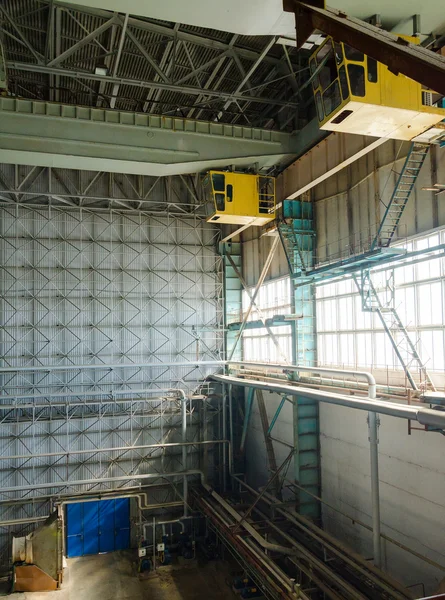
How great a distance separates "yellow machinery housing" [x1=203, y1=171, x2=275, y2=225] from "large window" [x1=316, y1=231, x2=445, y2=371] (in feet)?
14.0

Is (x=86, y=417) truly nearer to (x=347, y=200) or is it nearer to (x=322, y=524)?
(x=322, y=524)

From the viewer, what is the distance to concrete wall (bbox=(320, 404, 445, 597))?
1611 cm

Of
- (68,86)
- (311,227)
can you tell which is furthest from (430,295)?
(68,86)

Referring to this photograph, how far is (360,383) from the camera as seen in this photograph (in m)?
19.3

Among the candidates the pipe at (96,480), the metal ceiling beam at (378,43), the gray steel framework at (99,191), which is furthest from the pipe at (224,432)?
the metal ceiling beam at (378,43)

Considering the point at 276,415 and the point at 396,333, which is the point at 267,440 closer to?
the point at 276,415

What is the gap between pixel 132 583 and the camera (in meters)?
23.5

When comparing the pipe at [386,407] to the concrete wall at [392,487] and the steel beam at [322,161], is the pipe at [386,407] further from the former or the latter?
the steel beam at [322,161]

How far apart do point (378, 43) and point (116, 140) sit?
13.8 meters

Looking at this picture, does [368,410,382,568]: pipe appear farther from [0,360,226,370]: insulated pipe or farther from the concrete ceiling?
[0,360,226,370]: insulated pipe

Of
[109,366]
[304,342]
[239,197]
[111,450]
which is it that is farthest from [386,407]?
[111,450]

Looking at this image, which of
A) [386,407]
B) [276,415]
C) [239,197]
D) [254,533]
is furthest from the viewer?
[276,415]

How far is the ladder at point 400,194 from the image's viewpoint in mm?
15102

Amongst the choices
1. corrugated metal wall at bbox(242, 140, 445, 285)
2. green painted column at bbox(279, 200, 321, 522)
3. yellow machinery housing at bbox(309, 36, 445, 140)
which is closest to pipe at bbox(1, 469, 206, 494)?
green painted column at bbox(279, 200, 321, 522)
